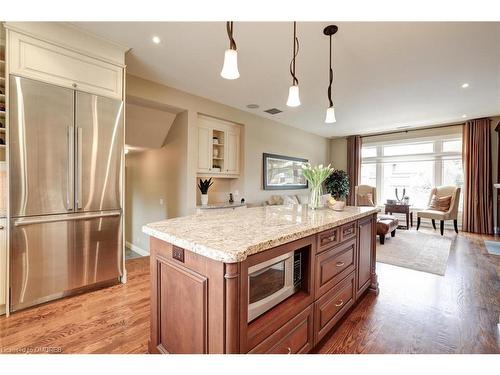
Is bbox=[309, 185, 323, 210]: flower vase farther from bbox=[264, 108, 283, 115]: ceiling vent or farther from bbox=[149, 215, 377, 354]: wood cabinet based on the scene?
bbox=[264, 108, 283, 115]: ceiling vent

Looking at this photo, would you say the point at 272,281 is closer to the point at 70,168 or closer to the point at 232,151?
the point at 70,168

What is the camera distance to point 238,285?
0.98 meters

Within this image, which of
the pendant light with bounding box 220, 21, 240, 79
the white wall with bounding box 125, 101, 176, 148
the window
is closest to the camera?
the pendant light with bounding box 220, 21, 240, 79

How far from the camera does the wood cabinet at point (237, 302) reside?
99cm

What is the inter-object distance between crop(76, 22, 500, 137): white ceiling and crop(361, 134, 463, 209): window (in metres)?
1.56

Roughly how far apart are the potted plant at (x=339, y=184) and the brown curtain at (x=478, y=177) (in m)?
2.80

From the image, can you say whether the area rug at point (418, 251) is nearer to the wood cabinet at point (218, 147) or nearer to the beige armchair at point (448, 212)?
the beige armchair at point (448, 212)

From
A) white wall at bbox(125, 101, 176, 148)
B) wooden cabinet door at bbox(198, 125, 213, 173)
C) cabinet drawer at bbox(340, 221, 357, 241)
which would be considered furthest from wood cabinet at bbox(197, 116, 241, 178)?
cabinet drawer at bbox(340, 221, 357, 241)

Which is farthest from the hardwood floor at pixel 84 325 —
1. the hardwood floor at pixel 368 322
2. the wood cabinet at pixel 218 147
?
the wood cabinet at pixel 218 147

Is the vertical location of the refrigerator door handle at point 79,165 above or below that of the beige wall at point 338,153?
below

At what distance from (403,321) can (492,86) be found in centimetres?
412

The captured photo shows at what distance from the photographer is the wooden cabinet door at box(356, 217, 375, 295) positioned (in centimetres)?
215
